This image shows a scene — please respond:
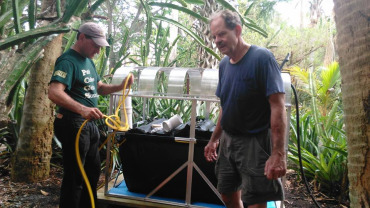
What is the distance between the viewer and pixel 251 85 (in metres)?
1.75

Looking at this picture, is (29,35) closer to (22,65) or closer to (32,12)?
(22,65)

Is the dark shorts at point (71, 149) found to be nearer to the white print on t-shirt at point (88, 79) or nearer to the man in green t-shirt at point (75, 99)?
the man in green t-shirt at point (75, 99)

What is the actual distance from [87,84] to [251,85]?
4.39ft

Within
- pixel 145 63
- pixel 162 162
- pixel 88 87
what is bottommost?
pixel 162 162

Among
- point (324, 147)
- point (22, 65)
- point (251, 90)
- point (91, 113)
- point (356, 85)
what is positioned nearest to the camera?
point (356, 85)

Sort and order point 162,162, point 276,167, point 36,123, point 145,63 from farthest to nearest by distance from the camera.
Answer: point 145,63
point 36,123
point 162,162
point 276,167

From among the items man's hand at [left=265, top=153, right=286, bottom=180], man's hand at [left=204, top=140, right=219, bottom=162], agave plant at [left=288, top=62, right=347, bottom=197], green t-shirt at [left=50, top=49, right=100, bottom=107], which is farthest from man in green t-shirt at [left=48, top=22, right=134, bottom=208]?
agave plant at [left=288, top=62, right=347, bottom=197]

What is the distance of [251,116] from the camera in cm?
180

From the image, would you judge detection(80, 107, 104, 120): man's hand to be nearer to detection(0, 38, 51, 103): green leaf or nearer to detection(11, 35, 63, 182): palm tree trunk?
detection(0, 38, 51, 103): green leaf

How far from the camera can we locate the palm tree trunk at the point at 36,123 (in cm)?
285

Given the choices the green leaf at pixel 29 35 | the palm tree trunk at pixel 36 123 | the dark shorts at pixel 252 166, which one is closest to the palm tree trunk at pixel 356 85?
the dark shorts at pixel 252 166

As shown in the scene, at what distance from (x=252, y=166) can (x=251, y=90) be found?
0.48 metres

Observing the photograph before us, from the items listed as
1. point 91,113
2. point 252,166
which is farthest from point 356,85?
point 91,113

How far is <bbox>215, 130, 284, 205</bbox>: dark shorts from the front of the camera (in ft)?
5.70
